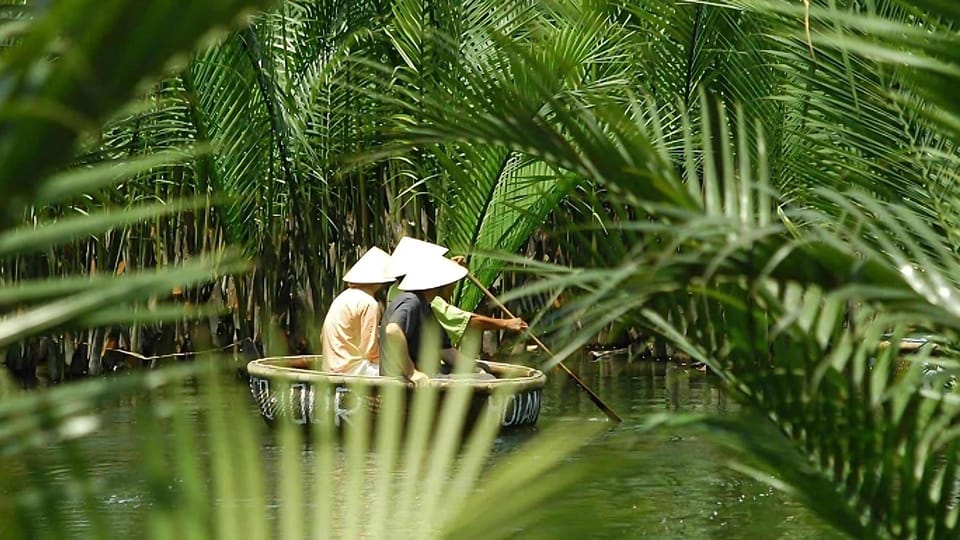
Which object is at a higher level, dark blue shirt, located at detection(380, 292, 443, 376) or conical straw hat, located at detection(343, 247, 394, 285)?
conical straw hat, located at detection(343, 247, 394, 285)

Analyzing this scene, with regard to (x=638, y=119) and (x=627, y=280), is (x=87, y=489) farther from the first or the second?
(x=638, y=119)

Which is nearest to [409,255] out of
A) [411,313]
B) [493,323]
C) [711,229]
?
[411,313]

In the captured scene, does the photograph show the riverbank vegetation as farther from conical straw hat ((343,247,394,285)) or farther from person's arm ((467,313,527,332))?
person's arm ((467,313,527,332))

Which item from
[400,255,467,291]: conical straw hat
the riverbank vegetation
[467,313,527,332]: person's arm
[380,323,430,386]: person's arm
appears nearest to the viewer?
the riverbank vegetation

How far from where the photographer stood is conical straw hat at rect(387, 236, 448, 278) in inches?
489

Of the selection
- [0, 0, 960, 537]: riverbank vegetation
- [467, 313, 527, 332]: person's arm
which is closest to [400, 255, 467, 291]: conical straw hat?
[467, 313, 527, 332]: person's arm

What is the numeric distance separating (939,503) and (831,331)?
0.27 metres

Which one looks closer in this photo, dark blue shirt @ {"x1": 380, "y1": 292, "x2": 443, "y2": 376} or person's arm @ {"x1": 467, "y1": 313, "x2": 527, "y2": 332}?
dark blue shirt @ {"x1": 380, "y1": 292, "x2": 443, "y2": 376}

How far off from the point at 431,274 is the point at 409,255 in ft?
1.07

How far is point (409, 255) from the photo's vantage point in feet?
41.2

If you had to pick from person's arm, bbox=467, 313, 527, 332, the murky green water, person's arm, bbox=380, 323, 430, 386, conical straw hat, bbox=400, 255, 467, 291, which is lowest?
the murky green water

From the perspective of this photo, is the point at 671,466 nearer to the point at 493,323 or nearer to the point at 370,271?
the point at 493,323

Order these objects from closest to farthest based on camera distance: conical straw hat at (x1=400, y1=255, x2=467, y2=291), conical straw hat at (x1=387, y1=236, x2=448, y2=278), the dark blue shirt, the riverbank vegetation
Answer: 1. the riverbank vegetation
2. the dark blue shirt
3. conical straw hat at (x1=400, y1=255, x2=467, y2=291)
4. conical straw hat at (x1=387, y1=236, x2=448, y2=278)

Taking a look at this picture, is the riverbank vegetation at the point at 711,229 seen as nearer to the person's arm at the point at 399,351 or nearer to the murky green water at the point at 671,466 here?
the murky green water at the point at 671,466
